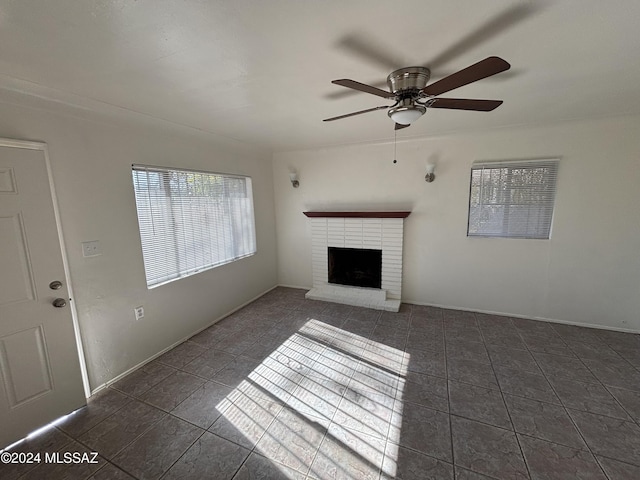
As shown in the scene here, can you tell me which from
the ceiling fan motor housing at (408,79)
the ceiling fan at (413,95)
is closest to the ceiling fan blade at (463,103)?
the ceiling fan at (413,95)

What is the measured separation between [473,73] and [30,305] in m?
3.04

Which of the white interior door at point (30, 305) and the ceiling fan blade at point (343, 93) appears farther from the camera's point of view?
the ceiling fan blade at point (343, 93)

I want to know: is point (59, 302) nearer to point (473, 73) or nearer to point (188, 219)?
point (188, 219)

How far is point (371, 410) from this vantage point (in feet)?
6.16

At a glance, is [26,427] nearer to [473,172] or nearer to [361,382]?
[361,382]

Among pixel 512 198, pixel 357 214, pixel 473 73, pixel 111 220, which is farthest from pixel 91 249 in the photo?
pixel 512 198

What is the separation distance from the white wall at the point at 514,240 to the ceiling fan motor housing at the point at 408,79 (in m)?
1.87

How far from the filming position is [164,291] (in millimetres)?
2637

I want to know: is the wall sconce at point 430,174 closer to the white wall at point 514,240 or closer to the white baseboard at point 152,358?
the white wall at point 514,240

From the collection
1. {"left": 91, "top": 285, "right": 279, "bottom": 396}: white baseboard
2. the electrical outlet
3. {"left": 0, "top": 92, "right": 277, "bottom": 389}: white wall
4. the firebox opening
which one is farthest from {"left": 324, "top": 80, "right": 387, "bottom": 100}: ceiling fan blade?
{"left": 91, "top": 285, "right": 279, "bottom": 396}: white baseboard

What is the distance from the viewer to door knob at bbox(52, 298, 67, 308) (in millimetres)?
1819

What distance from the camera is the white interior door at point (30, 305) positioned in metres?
1.62

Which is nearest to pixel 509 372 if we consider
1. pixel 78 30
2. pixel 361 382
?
pixel 361 382

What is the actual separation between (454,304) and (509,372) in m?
1.33
